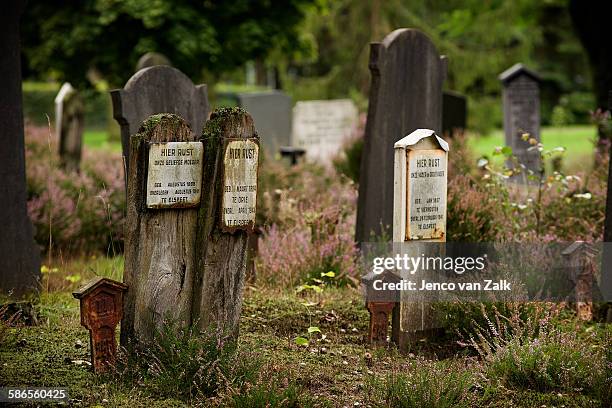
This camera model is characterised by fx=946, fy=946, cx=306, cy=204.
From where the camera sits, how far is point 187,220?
590cm

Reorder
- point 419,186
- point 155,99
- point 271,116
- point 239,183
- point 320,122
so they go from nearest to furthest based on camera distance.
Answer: point 239,183
point 419,186
point 155,99
point 271,116
point 320,122

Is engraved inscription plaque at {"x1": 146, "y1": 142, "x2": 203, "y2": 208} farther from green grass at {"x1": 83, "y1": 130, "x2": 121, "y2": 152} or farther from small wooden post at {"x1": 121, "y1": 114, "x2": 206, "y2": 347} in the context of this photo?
green grass at {"x1": 83, "y1": 130, "x2": 121, "y2": 152}

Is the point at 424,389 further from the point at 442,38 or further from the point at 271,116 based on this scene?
the point at 442,38

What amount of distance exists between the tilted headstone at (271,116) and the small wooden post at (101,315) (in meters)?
9.29

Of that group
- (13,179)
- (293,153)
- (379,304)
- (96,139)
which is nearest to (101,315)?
(379,304)

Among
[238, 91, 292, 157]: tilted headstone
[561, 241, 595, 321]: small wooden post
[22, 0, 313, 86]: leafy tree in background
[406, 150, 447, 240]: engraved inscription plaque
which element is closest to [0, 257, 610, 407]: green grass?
[561, 241, 595, 321]: small wooden post

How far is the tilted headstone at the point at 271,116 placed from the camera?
49.8ft

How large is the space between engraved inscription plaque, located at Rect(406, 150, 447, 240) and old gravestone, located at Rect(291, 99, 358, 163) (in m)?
10.0

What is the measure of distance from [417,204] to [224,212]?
1.54 meters

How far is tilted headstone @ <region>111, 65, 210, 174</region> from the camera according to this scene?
27.9ft

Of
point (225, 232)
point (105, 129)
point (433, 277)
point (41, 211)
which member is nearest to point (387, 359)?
point (433, 277)

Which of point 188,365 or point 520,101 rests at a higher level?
point 520,101

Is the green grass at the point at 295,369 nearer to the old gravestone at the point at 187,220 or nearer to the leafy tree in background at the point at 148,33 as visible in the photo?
the old gravestone at the point at 187,220

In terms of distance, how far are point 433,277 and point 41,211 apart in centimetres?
491
